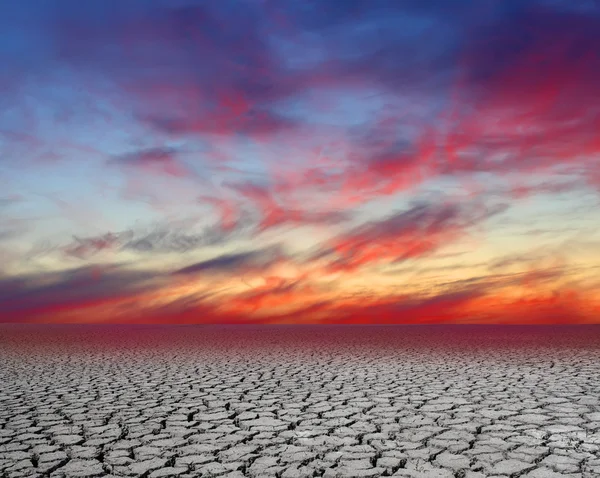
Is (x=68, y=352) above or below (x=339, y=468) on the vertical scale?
above

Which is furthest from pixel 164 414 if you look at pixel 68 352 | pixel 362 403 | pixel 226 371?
pixel 68 352

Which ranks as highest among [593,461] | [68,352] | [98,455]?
[68,352]

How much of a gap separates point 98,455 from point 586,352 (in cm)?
1133

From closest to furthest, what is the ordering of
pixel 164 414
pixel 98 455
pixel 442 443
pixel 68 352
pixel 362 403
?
pixel 98 455
pixel 442 443
pixel 164 414
pixel 362 403
pixel 68 352

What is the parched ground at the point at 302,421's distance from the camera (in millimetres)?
3828

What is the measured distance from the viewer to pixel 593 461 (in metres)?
3.89

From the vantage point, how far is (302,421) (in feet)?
16.8

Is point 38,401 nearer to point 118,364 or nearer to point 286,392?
point 286,392

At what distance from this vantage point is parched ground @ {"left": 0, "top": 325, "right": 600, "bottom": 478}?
383 cm

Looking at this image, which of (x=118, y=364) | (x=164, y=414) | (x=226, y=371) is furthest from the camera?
(x=118, y=364)

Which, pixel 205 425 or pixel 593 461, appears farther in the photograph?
pixel 205 425

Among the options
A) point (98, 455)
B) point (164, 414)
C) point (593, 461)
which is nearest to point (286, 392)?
point (164, 414)

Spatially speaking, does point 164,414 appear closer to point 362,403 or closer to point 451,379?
point 362,403

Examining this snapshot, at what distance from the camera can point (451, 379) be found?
7.86 metres
